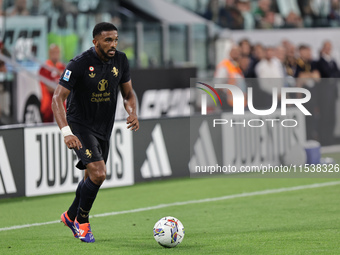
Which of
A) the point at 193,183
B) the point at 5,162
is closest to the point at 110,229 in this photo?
the point at 5,162

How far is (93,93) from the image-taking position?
8055 mm

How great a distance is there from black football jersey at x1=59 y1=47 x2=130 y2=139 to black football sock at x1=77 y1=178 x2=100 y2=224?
1.73 feet

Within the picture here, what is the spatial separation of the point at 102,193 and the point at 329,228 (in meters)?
4.70

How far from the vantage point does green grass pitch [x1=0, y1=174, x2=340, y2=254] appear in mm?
7785

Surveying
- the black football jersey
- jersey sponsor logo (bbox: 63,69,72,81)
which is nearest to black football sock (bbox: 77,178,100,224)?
the black football jersey

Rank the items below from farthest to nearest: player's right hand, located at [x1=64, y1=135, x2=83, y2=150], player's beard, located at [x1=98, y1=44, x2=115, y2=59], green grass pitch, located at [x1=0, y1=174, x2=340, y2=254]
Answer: player's beard, located at [x1=98, y1=44, x2=115, y2=59]
green grass pitch, located at [x1=0, y1=174, x2=340, y2=254]
player's right hand, located at [x1=64, y1=135, x2=83, y2=150]

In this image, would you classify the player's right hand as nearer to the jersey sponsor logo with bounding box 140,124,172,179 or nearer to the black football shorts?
the black football shorts

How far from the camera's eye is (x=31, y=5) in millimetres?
18422

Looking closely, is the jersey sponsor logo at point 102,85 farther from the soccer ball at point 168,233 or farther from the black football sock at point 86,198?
the soccer ball at point 168,233

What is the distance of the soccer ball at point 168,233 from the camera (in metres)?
7.64

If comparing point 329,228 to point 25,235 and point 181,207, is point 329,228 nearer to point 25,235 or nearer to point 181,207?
point 181,207

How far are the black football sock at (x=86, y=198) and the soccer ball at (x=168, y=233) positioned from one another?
0.80 meters

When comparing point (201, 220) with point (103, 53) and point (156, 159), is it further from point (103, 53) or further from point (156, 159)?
point (156, 159)

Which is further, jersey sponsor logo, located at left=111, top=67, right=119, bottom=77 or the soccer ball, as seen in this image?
jersey sponsor logo, located at left=111, top=67, right=119, bottom=77
